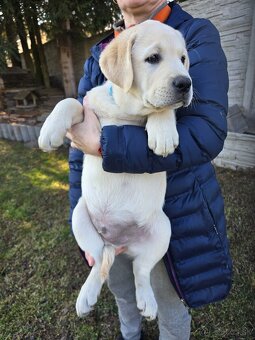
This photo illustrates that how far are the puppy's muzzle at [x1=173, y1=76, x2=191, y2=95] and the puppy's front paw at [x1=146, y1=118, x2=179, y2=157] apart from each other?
5.1 inches

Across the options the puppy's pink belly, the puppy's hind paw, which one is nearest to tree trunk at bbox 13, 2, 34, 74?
the puppy's pink belly

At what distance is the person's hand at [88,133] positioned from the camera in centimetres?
134

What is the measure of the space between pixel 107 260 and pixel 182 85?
88 cm

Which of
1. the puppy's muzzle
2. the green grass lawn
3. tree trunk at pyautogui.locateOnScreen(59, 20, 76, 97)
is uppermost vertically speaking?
the puppy's muzzle

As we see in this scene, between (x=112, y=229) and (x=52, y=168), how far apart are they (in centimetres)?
359

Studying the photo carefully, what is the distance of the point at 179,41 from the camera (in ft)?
4.29

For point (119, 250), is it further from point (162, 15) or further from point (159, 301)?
point (162, 15)

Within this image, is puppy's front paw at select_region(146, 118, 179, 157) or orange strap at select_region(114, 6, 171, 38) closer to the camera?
puppy's front paw at select_region(146, 118, 179, 157)

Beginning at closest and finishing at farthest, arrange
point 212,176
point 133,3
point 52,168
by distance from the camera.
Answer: point 133,3
point 212,176
point 52,168

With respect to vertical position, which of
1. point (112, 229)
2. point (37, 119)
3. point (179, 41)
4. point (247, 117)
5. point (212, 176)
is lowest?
point (37, 119)

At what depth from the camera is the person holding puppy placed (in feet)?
4.00

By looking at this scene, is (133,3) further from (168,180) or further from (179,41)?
(168,180)

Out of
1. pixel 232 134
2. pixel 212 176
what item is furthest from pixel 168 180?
pixel 232 134

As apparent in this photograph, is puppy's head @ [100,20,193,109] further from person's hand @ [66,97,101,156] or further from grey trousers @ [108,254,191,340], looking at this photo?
grey trousers @ [108,254,191,340]
